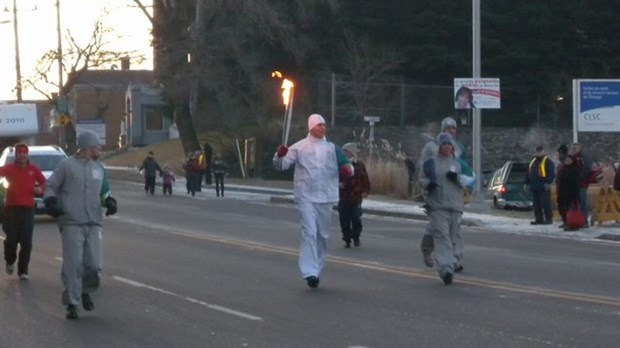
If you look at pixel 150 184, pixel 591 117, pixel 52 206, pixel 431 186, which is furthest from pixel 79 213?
pixel 150 184

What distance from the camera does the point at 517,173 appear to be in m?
35.4

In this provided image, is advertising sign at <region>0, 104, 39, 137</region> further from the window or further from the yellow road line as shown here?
the window

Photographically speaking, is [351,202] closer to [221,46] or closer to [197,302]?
[197,302]

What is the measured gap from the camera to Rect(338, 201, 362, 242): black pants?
21391 millimetres

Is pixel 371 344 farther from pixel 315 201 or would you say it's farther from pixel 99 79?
pixel 99 79

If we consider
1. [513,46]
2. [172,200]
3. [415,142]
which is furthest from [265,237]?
[513,46]

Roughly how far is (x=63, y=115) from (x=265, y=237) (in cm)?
4156

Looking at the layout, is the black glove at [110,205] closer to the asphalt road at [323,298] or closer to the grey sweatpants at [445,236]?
the asphalt road at [323,298]

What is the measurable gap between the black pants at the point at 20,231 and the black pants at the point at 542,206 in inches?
531

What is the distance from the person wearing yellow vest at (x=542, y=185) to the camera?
89.2ft

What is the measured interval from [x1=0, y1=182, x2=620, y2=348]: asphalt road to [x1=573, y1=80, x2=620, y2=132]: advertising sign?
8.10 meters

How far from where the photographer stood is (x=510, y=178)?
115ft

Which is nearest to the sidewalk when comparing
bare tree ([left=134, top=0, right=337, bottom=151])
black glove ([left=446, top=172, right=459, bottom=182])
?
bare tree ([left=134, top=0, right=337, bottom=151])

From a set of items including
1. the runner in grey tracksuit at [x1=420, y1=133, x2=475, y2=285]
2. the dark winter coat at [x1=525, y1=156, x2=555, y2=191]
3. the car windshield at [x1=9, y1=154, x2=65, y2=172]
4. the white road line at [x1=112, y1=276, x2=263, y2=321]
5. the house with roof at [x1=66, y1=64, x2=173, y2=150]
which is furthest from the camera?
the house with roof at [x1=66, y1=64, x2=173, y2=150]
